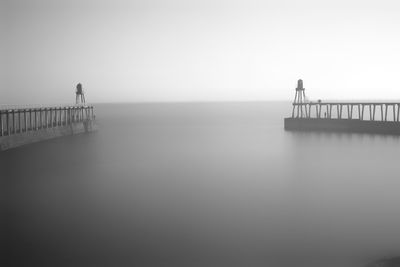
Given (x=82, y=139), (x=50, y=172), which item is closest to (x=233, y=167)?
(x=50, y=172)

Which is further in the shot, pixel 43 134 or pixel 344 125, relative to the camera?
pixel 344 125

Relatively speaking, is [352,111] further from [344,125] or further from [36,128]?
[36,128]

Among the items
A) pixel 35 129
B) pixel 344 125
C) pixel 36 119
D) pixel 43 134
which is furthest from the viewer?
pixel 344 125

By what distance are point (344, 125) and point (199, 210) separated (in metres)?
36.4

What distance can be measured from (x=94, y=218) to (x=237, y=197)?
6.21m

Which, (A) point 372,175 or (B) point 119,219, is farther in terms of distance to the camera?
(A) point 372,175

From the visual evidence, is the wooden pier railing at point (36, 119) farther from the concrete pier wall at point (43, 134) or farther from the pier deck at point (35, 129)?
the concrete pier wall at point (43, 134)

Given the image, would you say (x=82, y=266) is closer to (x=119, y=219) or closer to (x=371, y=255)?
(x=119, y=219)

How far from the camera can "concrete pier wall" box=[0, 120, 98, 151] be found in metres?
29.5

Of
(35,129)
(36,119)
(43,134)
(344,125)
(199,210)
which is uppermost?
(36,119)

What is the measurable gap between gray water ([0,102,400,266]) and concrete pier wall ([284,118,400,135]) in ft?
36.5

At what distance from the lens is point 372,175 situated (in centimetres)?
2323

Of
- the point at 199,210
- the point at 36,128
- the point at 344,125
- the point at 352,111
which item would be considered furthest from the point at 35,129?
the point at 352,111

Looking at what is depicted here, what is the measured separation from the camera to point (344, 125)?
1885 inches
